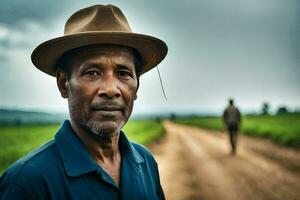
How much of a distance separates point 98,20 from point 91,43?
131mm

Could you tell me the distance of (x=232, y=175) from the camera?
8445mm

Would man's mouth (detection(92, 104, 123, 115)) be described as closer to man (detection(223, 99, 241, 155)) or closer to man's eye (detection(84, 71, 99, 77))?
man's eye (detection(84, 71, 99, 77))

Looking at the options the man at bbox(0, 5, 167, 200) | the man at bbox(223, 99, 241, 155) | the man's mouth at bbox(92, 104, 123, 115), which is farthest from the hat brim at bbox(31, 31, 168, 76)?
the man at bbox(223, 99, 241, 155)

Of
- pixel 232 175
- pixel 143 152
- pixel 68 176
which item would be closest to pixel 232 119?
pixel 232 175

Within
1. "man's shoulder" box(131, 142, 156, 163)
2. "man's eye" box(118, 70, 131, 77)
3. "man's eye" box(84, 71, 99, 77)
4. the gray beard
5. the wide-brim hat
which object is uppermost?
the wide-brim hat

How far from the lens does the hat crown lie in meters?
1.87

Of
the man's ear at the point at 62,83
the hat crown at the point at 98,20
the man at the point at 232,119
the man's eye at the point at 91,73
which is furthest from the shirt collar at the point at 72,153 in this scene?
the man at the point at 232,119

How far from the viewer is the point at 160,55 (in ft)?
7.13

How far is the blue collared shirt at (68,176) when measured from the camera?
152 centimetres

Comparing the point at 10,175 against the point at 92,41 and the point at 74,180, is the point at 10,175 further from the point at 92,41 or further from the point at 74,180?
the point at 92,41

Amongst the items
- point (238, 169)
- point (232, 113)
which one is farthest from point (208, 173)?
point (232, 113)

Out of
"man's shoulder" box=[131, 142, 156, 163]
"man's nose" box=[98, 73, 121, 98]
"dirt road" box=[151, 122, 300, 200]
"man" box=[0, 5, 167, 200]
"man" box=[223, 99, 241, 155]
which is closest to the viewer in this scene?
"man" box=[0, 5, 167, 200]

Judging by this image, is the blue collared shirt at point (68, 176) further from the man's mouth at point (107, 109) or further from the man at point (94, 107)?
the man's mouth at point (107, 109)

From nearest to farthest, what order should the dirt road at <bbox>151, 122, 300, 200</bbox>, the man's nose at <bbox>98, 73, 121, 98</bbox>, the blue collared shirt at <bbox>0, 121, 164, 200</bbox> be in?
the blue collared shirt at <bbox>0, 121, 164, 200</bbox> → the man's nose at <bbox>98, 73, 121, 98</bbox> → the dirt road at <bbox>151, 122, 300, 200</bbox>
